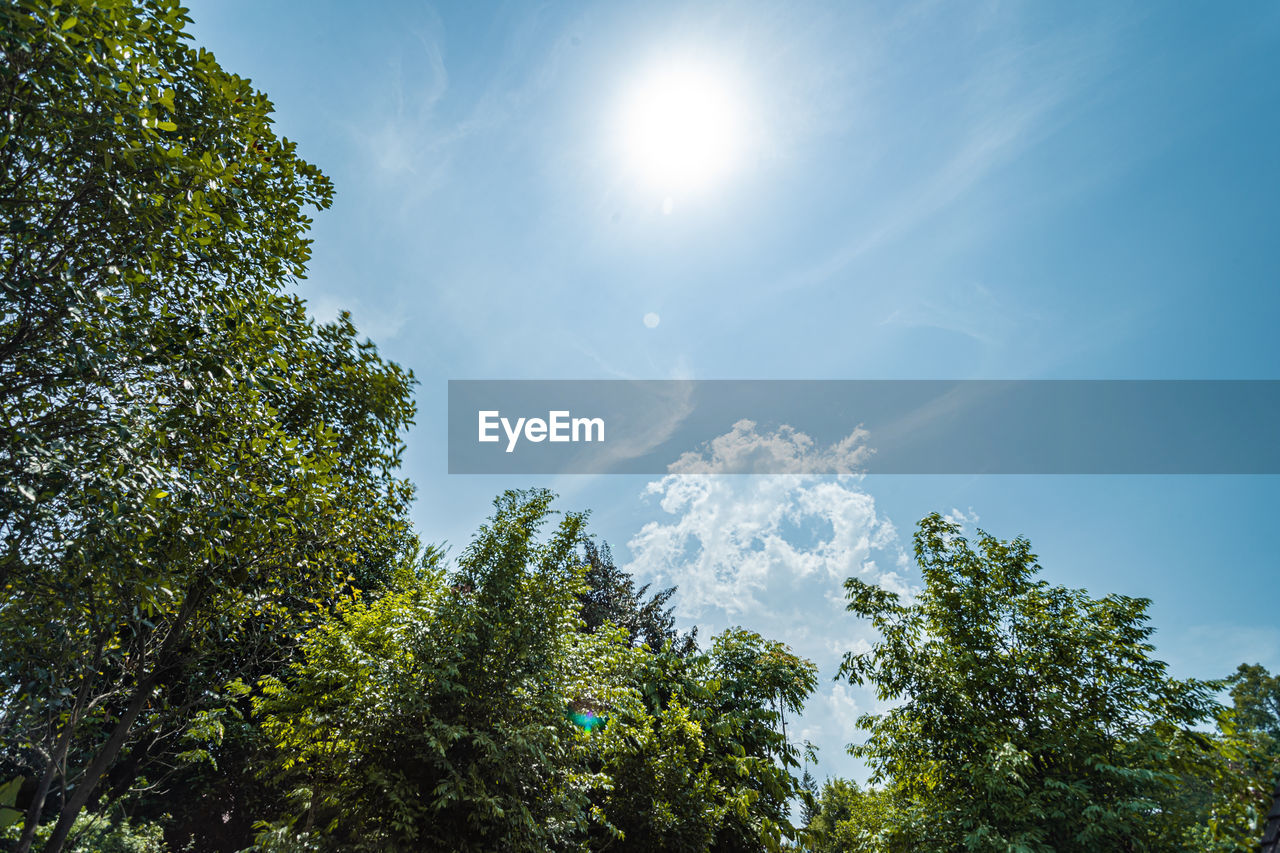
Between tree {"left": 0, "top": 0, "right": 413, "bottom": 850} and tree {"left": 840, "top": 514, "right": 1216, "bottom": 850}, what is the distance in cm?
982

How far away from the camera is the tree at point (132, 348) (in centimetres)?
426

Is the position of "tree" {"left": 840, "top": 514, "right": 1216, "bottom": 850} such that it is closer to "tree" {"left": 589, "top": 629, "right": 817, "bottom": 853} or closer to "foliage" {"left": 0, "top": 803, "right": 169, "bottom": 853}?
"tree" {"left": 589, "top": 629, "right": 817, "bottom": 853}

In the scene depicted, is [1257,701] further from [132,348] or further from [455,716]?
[132,348]

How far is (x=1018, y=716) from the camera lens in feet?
28.2

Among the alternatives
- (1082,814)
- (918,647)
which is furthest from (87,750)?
(1082,814)

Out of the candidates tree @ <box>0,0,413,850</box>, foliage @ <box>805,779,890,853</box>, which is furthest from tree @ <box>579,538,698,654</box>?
tree @ <box>0,0,413,850</box>

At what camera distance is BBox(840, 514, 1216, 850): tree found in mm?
A: 7090

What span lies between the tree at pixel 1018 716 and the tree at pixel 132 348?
982 cm

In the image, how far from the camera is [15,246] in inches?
175

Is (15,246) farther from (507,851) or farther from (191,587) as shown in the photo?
(507,851)

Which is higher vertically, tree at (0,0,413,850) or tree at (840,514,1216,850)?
tree at (0,0,413,850)

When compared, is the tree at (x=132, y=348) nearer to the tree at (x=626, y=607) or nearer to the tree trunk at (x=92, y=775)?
the tree trunk at (x=92, y=775)

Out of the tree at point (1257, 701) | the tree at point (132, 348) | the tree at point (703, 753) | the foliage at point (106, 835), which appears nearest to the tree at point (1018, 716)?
the tree at point (1257, 701)

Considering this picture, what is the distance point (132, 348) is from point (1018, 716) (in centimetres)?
1216
